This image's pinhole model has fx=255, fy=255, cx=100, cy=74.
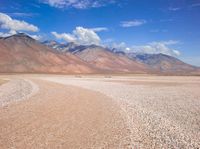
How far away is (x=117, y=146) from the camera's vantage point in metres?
9.41

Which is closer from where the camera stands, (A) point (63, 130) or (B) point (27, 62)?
(A) point (63, 130)

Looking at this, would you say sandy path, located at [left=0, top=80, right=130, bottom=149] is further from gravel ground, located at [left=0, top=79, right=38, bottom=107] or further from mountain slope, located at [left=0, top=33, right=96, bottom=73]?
mountain slope, located at [left=0, top=33, right=96, bottom=73]

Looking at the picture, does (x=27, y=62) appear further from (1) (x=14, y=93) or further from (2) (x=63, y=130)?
(2) (x=63, y=130)

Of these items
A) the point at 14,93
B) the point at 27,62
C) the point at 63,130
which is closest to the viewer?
the point at 63,130

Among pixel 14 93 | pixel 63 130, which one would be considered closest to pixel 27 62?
pixel 14 93

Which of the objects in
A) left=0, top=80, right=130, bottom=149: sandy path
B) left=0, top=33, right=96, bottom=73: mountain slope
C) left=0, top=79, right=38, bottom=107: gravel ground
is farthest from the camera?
left=0, top=33, right=96, bottom=73: mountain slope

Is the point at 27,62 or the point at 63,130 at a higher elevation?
the point at 27,62

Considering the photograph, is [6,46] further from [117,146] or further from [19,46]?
[117,146]

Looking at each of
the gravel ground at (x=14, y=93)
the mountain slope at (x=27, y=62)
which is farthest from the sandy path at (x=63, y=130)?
the mountain slope at (x=27, y=62)

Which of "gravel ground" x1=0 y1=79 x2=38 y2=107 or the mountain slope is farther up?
the mountain slope

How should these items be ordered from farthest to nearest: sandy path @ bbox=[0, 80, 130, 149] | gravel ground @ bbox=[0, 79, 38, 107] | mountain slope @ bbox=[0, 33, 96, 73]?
mountain slope @ bbox=[0, 33, 96, 73]
gravel ground @ bbox=[0, 79, 38, 107]
sandy path @ bbox=[0, 80, 130, 149]

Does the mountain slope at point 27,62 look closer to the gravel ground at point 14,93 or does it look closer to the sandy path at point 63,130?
the gravel ground at point 14,93

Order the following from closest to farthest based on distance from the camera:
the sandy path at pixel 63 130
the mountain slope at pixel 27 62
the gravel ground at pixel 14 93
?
the sandy path at pixel 63 130, the gravel ground at pixel 14 93, the mountain slope at pixel 27 62

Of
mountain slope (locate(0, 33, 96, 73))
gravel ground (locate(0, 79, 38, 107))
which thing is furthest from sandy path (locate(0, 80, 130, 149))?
mountain slope (locate(0, 33, 96, 73))
